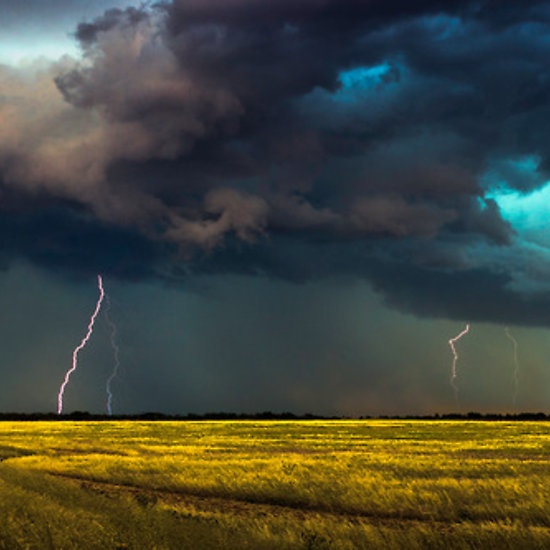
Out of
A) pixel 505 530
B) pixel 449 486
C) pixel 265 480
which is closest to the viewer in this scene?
pixel 505 530

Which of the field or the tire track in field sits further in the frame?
the tire track in field

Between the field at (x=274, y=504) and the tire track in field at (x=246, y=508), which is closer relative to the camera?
the field at (x=274, y=504)

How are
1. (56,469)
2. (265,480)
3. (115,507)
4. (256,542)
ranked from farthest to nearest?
(56,469)
(265,480)
(115,507)
(256,542)

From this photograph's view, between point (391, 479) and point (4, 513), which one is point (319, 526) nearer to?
point (4, 513)

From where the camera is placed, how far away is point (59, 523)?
17641 mm

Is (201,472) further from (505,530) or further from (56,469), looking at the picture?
(505,530)

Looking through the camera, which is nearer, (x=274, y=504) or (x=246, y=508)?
(x=246, y=508)

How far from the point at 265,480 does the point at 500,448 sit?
1090 inches

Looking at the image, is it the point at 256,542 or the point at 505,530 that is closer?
the point at 256,542

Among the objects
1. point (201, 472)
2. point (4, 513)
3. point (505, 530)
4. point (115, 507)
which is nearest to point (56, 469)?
point (201, 472)

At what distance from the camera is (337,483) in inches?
1045

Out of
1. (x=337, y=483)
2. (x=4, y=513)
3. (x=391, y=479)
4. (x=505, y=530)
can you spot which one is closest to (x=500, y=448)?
(x=391, y=479)

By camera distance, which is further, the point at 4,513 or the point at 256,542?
the point at 4,513

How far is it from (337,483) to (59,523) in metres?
11.4
